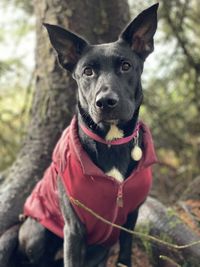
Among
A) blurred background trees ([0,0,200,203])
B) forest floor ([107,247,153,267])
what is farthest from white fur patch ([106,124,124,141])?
blurred background trees ([0,0,200,203])

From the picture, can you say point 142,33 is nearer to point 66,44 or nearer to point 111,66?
point 111,66

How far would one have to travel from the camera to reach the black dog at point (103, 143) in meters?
4.12

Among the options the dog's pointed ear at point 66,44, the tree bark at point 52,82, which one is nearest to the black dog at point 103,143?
the dog's pointed ear at point 66,44

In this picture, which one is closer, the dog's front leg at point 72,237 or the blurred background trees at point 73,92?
the dog's front leg at point 72,237

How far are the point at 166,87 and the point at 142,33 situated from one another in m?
3.30

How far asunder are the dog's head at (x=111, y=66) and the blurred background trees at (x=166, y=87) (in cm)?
270

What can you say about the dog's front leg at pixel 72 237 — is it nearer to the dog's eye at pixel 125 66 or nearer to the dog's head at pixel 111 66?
the dog's head at pixel 111 66

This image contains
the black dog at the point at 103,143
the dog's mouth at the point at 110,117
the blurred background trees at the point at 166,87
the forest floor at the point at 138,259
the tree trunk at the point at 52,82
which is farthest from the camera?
the blurred background trees at the point at 166,87

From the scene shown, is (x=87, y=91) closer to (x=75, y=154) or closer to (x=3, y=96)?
(x=75, y=154)

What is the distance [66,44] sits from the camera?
4.51 m

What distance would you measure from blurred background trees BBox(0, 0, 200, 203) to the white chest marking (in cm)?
289

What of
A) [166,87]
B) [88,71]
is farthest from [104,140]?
[166,87]

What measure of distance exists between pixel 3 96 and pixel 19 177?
2.19 metres

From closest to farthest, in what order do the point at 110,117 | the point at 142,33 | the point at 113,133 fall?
the point at 110,117
the point at 113,133
the point at 142,33
